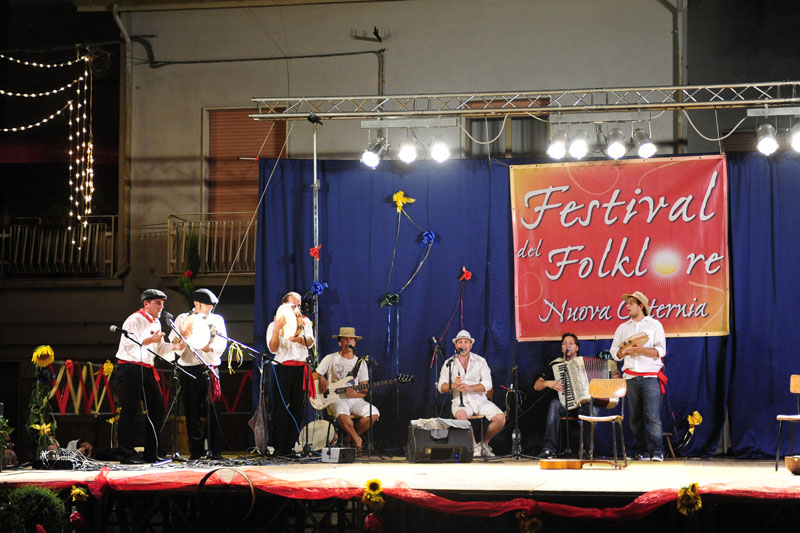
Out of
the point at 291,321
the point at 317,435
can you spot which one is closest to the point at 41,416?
the point at 291,321

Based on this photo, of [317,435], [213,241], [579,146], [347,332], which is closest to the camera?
[317,435]

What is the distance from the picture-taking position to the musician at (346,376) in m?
10.2

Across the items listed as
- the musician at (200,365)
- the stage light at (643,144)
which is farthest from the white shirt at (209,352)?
the stage light at (643,144)

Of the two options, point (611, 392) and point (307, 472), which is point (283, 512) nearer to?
point (307, 472)

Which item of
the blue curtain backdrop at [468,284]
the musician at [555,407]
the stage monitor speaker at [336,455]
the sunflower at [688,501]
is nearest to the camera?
the sunflower at [688,501]

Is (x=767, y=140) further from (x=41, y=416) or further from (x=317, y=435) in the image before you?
(x=41, y=416)

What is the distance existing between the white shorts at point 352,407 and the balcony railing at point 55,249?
17.7 feet

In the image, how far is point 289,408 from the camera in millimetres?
9398

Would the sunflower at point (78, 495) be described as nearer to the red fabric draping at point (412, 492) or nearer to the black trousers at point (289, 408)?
the red fabric draping at point (412, 492)

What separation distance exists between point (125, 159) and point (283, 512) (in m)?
7.80

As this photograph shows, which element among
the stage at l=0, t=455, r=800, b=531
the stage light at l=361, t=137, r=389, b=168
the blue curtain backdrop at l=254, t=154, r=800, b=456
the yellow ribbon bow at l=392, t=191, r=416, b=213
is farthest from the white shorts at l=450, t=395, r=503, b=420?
the stage light at l=361, t=137, r=389, b=168

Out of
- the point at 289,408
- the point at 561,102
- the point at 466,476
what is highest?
the point at 561,102

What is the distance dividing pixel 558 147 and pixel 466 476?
3958 millimetres

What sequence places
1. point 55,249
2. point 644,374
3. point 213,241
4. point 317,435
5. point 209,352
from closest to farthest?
1. point 209,352
2. point 644,374
3. point 317,435
4. point 213,241
5. point 55,249
